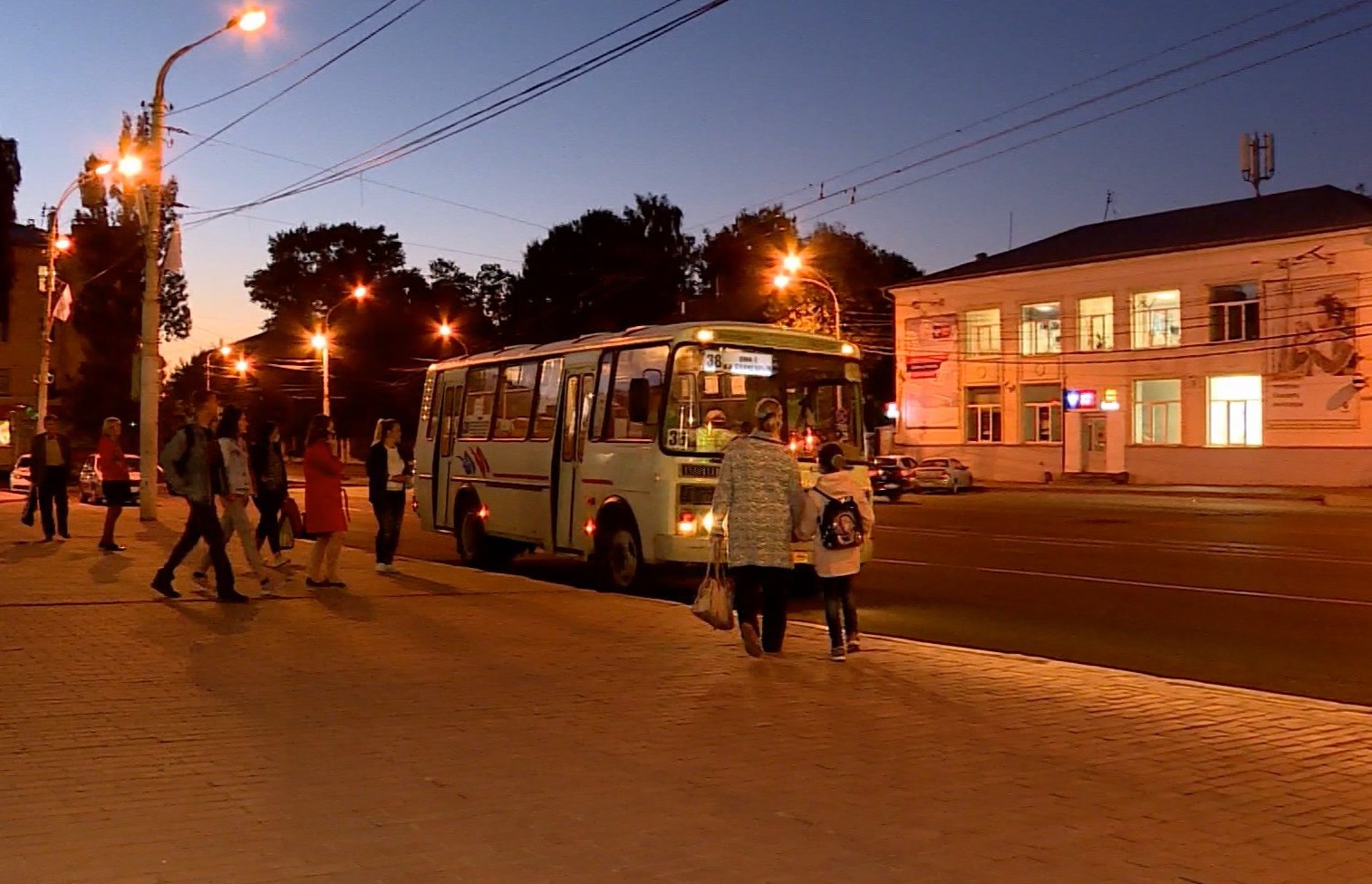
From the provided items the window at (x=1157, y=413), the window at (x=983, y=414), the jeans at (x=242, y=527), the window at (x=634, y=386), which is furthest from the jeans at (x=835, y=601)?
the window at (x=983, y=414)

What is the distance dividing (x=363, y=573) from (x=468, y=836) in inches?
418

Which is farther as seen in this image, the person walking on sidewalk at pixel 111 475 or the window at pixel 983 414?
the window at pixel 983 414

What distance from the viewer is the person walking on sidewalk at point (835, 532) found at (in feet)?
32.7

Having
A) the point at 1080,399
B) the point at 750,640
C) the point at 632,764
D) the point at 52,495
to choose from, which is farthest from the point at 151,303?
the point at 1080,399

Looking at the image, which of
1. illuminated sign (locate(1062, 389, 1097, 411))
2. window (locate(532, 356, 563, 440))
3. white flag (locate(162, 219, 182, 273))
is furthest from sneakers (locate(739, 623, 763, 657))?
illuminated sign (locate(1062, 389, 1097, 411))

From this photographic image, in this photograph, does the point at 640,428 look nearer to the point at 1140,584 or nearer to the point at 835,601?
the point at 835,601

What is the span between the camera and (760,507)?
9.83 m

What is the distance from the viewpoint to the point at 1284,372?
46.0 meters

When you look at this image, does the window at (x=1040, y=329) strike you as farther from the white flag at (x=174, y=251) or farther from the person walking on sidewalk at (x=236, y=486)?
the person walking on sidewalk at (x=236, y=486)

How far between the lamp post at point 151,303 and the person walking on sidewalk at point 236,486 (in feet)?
Answer: 34.8

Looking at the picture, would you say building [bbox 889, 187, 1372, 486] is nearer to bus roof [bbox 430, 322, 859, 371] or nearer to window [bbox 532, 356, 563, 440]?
bus roof [bbox 430, 322, 859, 371]

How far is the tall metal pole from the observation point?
23.4m

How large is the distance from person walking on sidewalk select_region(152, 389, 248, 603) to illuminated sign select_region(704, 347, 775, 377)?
5055 mm

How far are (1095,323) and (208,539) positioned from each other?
146 feet
